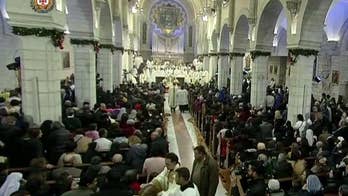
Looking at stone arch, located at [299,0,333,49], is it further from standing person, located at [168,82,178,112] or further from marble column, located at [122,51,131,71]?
marble column, located at [122,51,131,71]

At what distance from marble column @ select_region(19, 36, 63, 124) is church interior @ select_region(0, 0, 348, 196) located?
2 cm

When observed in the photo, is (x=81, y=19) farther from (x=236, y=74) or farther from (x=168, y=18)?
(x=168, y=18)

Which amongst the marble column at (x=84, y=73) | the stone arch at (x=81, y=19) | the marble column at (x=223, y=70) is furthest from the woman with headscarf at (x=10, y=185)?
the marble column at (x=223, y=70)

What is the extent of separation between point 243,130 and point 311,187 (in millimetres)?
3484

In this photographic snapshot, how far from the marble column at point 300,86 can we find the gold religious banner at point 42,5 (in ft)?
26.7

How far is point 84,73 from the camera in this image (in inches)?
471

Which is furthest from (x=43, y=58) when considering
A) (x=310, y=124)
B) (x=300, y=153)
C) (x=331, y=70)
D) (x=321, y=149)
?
(x=331, y=70)

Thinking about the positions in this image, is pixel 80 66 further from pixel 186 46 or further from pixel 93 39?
pixel 186 46

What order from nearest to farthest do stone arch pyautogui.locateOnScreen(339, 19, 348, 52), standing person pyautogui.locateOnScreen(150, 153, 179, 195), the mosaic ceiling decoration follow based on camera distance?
standing person pyautogui.locateOnScreen(150, 153, 179, 195)
stone arch pyautogui.locateOnScreen(339, 19, 348, 52)
the mosaic ceiling decoration

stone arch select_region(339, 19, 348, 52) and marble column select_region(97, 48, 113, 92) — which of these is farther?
stone arch select_region(339, 19, 348, 52)

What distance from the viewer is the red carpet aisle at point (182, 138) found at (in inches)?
404

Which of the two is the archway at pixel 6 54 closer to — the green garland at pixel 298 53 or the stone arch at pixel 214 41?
the green garland at pixel 298 53

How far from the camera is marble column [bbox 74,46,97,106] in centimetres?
1184

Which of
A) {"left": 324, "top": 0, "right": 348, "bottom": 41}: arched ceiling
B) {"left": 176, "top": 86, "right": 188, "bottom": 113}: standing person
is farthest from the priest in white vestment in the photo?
{"left": 176, "top": 86, "right": 188, "bottom": 113}: standing person
